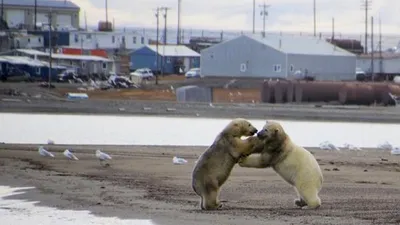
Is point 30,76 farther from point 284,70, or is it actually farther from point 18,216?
point 18,216

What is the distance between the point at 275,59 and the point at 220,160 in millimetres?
75566

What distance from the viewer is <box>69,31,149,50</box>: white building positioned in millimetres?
119750

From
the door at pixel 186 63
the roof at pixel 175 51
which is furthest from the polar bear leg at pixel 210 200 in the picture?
the door at pixel 186 63

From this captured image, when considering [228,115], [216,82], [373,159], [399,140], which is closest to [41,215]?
[373,159]

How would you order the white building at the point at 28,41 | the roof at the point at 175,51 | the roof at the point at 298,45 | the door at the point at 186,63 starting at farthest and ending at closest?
the door at the point at 186,63 → the white building at the point at 28,41 → the roof at the point at 175,51 → the roof at the point at 298,45

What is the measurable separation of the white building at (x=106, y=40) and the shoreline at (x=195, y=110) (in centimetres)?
5898

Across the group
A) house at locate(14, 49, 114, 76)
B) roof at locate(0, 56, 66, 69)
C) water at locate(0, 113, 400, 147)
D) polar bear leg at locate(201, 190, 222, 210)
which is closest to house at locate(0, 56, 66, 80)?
roof at locate(0, 56, 66, 69)

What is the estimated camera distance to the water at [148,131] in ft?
110

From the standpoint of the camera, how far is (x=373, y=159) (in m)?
25.5

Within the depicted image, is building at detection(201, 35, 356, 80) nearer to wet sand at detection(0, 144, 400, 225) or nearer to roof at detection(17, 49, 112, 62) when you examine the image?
roof at detection(17, 49, 112, 62)

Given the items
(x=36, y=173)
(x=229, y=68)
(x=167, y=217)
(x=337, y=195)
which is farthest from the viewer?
(x=229, y=68)

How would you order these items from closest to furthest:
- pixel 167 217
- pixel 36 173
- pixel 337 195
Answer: pixel 167 217 < pixel 337 195 < pixel 36 173

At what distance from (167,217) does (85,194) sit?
10.3 feet

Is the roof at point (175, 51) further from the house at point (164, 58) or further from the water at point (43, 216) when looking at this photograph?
the water at point (43, 216)
